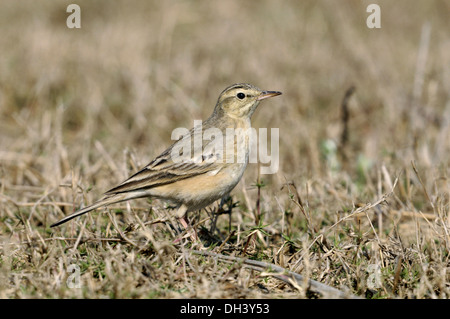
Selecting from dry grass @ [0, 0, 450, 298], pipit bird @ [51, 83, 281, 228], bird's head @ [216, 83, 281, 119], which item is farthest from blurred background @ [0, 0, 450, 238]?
bird's head @ [216, 83, 281, 119]

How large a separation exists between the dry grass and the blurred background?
3cm

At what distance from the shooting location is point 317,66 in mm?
9594

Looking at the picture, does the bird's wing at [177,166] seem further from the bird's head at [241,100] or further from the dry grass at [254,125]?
the bird's head at [241,100]

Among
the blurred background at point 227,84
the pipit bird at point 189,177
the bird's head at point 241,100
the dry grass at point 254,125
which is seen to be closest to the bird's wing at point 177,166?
the pipit bird at point 189,177

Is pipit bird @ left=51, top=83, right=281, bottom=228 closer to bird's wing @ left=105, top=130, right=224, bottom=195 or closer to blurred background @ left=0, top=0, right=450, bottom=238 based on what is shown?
bird's wing @ left=105, top=130, right=224, bottom=195

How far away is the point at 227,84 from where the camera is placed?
894cm

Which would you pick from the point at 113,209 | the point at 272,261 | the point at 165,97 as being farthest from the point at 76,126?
the point at 272,261

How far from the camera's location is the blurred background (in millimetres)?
6453

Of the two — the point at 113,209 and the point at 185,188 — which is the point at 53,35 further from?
the point at 185,188

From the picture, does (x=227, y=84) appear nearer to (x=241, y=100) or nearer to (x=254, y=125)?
(x=254, y=125)

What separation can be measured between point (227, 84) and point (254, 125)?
1123mm

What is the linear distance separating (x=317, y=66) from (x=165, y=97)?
271 cm

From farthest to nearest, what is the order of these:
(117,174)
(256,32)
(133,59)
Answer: (256,32), (133,59), (117,174)
